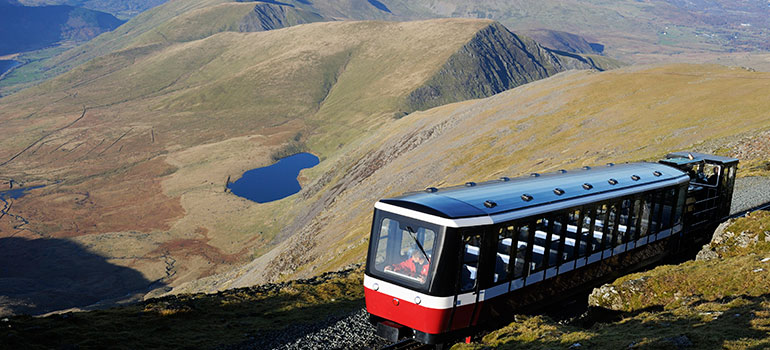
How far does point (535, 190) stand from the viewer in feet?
65.5

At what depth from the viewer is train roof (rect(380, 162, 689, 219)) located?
57.2ft

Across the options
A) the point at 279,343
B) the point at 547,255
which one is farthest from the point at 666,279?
the point at 279,343

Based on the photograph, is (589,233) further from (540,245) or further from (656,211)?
(656,211)

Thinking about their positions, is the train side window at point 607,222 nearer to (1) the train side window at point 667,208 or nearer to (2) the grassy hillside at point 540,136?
(1) the train side window at point 667,208

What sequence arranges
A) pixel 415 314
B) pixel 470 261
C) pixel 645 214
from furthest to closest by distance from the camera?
pixel 645 214, pixel 470 261, pixel 415 314

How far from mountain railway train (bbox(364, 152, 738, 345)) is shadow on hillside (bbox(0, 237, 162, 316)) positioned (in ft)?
256

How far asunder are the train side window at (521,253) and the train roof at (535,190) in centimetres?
86

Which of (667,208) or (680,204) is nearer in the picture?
(667,208)

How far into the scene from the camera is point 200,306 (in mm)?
25469

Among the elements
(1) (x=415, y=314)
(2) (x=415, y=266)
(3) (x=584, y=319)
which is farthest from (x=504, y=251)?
(3) (x=584, y=319)

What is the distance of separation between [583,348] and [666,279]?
7.48m

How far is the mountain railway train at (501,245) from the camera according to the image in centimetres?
1677

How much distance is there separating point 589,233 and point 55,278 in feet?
396

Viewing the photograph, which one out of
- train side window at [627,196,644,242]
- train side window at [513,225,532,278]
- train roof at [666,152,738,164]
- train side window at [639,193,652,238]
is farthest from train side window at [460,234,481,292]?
train roof at [666,152,738,164]
